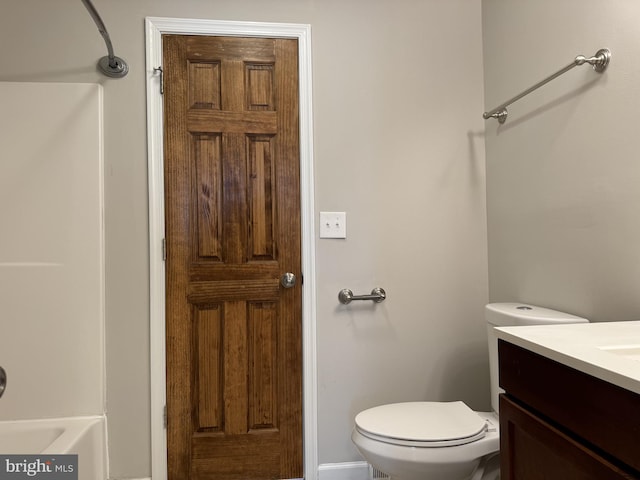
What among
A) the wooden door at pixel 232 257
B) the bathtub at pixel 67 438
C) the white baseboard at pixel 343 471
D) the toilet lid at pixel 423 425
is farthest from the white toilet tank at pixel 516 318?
the bathtub at pixel 67 438

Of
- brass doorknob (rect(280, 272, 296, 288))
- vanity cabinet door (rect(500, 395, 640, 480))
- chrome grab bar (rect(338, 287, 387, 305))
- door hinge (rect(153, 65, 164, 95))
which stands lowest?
vanity cabinet door (rect(500, 395, 640, 480))

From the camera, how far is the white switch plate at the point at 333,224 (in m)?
1.73

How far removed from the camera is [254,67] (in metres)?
1.70

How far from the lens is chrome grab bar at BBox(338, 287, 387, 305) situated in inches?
67.9

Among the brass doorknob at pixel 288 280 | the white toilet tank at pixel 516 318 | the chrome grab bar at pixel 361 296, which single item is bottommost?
the white toilet tank at pixel 516 318

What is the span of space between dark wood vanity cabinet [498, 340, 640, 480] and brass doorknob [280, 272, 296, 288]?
3.12 ft

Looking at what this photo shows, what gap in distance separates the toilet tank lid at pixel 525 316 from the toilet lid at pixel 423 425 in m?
0.36

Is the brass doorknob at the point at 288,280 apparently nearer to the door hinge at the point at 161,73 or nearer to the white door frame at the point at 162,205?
the white door frame at the point at 162,205

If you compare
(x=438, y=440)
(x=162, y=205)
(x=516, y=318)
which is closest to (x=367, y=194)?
(x=516, y=318)

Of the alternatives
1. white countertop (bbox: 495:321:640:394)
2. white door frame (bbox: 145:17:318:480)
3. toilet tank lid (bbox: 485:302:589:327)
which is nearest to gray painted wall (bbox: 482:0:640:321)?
toilet tank lid (bbox: 485:302:589:327)

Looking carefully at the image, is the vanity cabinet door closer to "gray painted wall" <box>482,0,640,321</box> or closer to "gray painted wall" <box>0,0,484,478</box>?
"gray painted wall" <box>482,0,640,321</box>

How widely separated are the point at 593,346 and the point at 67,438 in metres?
1.78

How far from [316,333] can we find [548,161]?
1189 millimetres

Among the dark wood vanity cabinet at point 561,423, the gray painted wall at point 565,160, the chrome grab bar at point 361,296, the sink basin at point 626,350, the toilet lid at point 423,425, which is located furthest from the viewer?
the chrome grab bar at point 361,296
